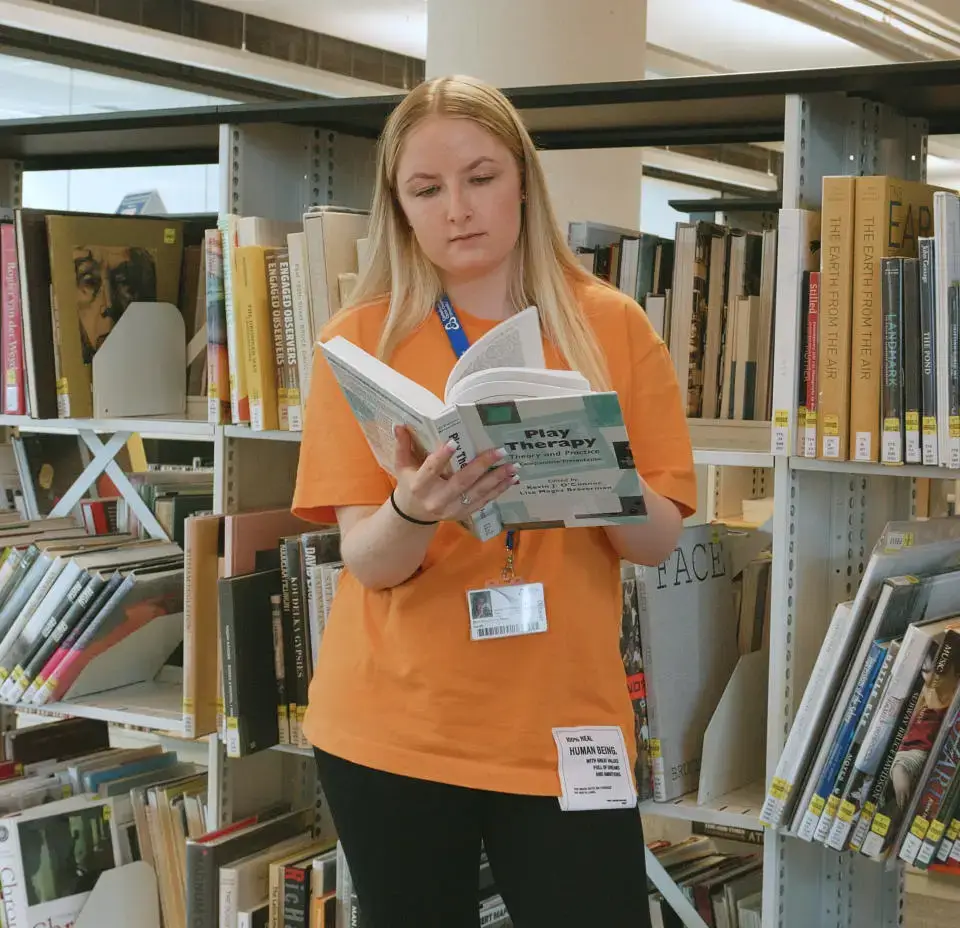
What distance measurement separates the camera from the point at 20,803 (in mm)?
2660

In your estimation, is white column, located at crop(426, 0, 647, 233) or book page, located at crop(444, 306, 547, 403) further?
white column, located at crop(426, 0, 647, 233)

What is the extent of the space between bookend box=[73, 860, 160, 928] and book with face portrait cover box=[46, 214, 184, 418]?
936 mm

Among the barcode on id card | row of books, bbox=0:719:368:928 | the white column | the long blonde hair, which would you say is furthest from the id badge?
the white column

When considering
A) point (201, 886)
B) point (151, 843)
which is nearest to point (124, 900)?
point (151, 843)

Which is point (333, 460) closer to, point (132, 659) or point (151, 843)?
point (132, 659)

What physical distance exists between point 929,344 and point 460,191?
A: 71cm

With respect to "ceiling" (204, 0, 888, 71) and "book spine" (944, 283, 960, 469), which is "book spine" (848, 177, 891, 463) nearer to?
"book spine" (944, 283, 960, 469)

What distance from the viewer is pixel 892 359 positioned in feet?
5.74

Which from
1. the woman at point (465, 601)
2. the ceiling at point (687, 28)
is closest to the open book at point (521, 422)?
the woman at point (465, 601)

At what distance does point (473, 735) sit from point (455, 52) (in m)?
2.56

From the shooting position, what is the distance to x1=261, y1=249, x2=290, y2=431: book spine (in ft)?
7.18

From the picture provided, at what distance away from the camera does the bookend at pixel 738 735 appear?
197cm

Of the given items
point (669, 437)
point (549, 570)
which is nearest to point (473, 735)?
point (549, 570)

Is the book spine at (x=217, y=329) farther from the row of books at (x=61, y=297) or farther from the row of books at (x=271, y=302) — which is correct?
the row of books at (x=61, y=297)
